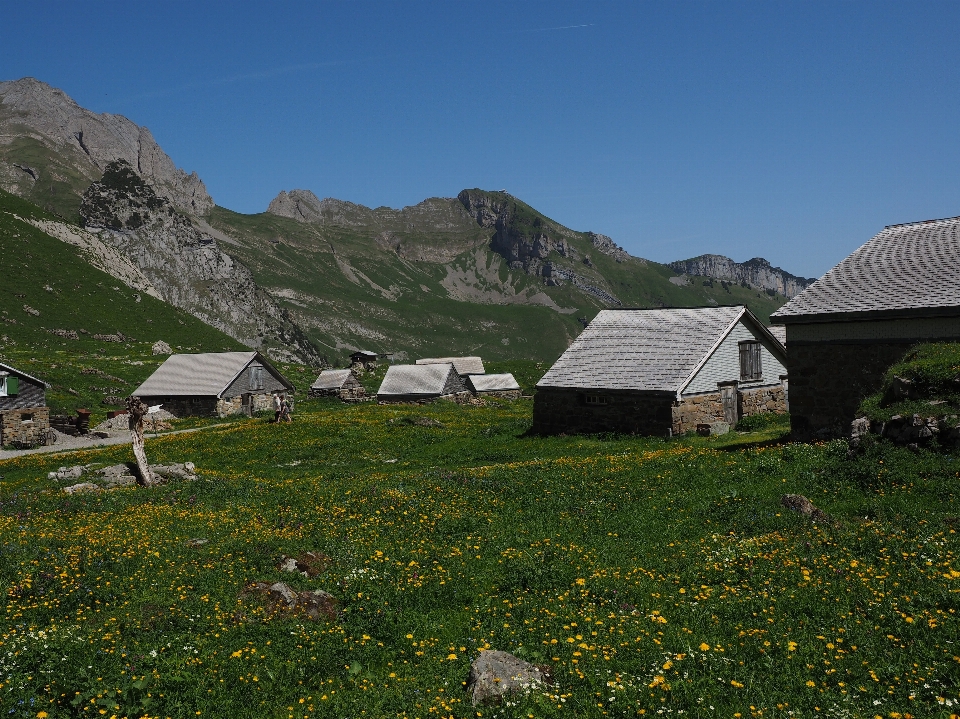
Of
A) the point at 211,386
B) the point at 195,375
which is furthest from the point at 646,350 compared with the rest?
the point at 195,375

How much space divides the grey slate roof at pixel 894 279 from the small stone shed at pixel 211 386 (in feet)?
167

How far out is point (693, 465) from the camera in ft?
67.7

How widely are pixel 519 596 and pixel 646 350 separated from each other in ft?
84.2

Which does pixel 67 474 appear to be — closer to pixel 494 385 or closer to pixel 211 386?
pixel 211 386

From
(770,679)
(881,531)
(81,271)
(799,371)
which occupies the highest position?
(81,271)

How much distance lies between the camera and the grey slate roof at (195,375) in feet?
201

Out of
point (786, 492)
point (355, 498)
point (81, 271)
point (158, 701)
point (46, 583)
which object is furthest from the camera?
point (81, 271)

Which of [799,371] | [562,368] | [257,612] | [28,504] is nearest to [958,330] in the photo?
[799,371]

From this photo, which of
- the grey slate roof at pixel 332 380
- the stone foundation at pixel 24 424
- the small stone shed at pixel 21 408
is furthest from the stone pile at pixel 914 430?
the grey slate roof at pixel 332 380

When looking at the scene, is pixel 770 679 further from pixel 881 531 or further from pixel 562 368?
pixel 562 368

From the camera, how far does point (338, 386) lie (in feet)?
265

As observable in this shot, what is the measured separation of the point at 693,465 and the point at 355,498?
1045 centimetres

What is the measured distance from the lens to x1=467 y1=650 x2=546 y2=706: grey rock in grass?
25.5 ft

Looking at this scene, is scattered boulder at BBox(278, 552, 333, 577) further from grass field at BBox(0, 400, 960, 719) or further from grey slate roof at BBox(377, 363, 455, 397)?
grey slate roof at BBox(377, 363, 455, 397)
